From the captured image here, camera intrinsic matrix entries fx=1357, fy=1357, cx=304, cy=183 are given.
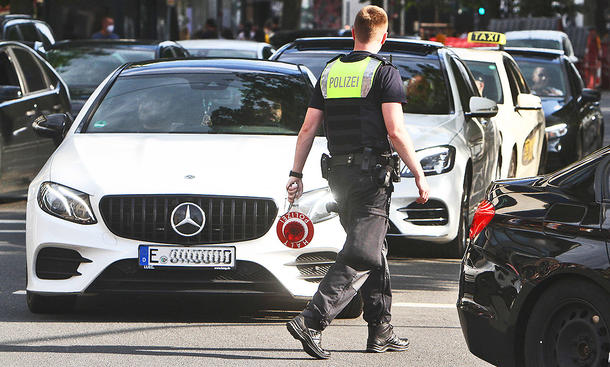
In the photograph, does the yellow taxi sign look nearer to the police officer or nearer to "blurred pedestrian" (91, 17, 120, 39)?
"blurred pedestrian" (91, 17, 120, 39)

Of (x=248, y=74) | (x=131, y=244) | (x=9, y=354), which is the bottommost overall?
(x=9, y=354)

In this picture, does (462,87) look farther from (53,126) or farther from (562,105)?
(562,105)

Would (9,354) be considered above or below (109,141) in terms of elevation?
below

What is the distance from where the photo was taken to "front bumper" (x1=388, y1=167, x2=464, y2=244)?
398 inches

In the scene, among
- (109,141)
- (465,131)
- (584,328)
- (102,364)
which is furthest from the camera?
(465,131)

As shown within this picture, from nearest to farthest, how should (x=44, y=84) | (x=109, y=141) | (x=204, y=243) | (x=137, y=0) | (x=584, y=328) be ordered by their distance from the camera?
(x=584, y=328), (x=204, y=243), (x=109, y=141), (x=44, y=84), (x=137, y=0)

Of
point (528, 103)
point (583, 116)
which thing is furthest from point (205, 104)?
point (583, 116)

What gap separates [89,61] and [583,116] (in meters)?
6.07

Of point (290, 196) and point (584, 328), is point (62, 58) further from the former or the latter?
point (584, 328)

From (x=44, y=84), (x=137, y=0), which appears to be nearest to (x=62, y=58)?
(x=44, y=84)

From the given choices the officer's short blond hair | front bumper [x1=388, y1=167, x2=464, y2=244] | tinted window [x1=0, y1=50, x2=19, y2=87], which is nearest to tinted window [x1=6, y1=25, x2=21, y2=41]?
tinted window [x1=0, y1=50, x2=19, y2=87]

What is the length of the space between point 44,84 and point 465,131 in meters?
4.68

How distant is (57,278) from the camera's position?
733 cm

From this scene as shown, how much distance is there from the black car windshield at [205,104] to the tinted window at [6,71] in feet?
15.4
